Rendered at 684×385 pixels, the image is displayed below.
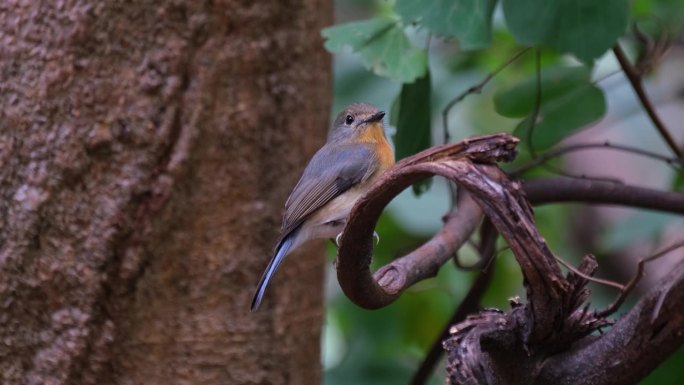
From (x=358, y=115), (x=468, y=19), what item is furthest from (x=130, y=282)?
(x=468, y=19)

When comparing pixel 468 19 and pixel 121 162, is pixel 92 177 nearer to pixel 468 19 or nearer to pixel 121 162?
pixel 121 162

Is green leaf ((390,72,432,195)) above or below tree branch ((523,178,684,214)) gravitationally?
above

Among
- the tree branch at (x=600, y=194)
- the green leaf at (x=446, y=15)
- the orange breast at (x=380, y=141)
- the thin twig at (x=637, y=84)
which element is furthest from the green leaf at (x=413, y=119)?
the thin twig at (x=637, y=84)

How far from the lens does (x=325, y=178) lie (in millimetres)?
2297

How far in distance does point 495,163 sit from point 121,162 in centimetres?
117

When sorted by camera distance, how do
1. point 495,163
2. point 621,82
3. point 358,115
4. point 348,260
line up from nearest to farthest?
1. point 495,163
2. point 348,260
3. point 358,115
4. point 621,82

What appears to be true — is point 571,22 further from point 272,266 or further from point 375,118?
point 272,266

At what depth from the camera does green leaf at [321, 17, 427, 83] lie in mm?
2201

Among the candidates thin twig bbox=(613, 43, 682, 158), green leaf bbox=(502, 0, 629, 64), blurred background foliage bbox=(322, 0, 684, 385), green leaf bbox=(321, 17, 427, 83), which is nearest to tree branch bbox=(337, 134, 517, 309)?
blurred background foliage bbox=(322, 0, 684, 385)

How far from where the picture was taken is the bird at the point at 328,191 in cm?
217

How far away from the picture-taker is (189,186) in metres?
2.32

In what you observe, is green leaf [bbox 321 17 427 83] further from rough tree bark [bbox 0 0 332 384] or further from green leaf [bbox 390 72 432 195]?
rough tree bark [bbox 0 0 332 384]

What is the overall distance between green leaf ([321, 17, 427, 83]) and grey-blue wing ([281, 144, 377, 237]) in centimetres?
27

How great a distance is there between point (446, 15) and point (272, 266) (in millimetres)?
667
